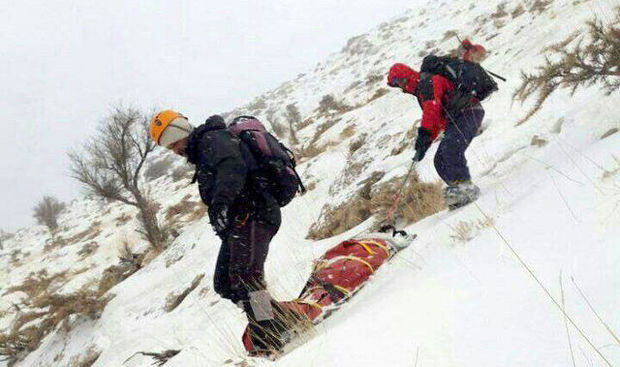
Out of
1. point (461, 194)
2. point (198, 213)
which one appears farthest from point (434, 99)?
point (198, 213)

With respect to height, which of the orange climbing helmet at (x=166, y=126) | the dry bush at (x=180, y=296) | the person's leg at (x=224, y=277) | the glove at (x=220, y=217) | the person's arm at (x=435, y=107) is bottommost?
the dry bush at (x=180, y=296)

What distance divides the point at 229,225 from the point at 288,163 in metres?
0.64

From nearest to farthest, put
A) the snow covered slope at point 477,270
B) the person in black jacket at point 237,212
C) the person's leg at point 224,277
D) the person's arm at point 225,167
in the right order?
the snow covered slope at point 477,270 → the person's arm at point 225,167 → the person in black jacket at point 237,212 → the person's leg at point 224,277

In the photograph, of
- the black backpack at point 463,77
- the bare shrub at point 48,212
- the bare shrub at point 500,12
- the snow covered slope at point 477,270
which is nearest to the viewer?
the snow covered slope at point 477,270

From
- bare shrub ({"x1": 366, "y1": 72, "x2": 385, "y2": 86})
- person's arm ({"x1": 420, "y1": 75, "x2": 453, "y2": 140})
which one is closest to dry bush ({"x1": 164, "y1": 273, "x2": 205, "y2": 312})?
person's arm ({"x1": 420, "y1": 75, "x2": 453, "y2": 140})

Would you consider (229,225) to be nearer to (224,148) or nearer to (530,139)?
(224,148)

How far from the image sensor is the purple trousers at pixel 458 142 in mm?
4129

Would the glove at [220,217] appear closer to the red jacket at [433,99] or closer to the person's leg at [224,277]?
the person's leg at [224,277]

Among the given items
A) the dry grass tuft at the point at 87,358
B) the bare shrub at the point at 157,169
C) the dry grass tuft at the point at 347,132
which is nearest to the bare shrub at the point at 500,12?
the dry grass tuft at the point at 347,132

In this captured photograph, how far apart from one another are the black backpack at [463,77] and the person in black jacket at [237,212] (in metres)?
2.05

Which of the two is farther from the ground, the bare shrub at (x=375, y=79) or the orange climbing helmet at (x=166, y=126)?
the orange climbing helmet at (x=166, y=126)

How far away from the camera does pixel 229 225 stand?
10.7ft

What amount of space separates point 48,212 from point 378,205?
35.5m

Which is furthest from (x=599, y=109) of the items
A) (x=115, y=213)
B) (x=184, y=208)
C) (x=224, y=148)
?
(x=115, y=213)
